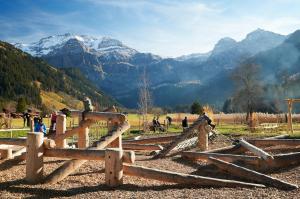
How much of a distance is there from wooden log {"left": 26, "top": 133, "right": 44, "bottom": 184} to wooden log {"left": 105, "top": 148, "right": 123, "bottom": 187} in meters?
1.70

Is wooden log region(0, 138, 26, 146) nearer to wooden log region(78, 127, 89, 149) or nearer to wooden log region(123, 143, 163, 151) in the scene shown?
wooden log region(78, 127, 89, 149)

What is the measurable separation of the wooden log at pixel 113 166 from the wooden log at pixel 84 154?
0.14 meters

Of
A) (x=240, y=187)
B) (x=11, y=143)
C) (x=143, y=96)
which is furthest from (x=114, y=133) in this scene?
(x=143, y=96)

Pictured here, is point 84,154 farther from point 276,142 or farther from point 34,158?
point 276,142

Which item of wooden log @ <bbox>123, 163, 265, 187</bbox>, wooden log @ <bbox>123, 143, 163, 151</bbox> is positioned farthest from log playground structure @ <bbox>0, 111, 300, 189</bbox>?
wooden log @ <bbox>123, 143, 163, 151</bbox>

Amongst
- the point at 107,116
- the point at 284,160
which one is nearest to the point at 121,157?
the point at 107,116

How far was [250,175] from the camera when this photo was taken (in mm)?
11055

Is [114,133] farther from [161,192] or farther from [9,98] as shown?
[9,98]

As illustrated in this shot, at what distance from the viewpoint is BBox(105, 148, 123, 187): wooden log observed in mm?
10375

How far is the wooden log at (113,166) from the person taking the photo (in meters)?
10.4

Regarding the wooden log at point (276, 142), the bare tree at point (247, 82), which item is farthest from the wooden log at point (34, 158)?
the bare tree at point (247, 82)

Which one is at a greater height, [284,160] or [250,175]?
[284,160]

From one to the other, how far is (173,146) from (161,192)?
260 inches

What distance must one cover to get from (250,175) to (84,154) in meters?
4.01
